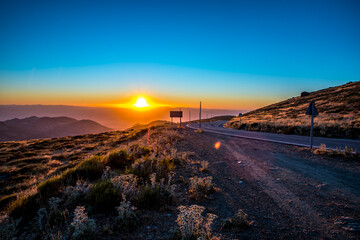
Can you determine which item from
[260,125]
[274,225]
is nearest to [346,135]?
[260,125]

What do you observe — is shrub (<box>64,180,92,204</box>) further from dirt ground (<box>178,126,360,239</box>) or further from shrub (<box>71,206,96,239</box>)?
dirt ground (<box>178,126,360,239</box>)

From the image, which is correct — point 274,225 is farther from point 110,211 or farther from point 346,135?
point 346,135

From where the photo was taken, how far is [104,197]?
4.07 metres

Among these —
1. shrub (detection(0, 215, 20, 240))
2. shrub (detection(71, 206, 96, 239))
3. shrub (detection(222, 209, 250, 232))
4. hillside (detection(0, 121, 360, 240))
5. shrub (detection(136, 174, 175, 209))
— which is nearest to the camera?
shrub (detection(71, 206, 96, 239))

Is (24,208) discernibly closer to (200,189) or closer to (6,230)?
(6,230)

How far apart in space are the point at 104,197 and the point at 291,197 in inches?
200

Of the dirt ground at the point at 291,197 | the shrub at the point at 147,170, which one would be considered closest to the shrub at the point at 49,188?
the shrub at the point at 147,170

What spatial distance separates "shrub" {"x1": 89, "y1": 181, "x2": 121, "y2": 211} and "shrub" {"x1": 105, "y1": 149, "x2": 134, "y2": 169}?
3.48 metres

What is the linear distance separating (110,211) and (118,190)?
0.57 meters

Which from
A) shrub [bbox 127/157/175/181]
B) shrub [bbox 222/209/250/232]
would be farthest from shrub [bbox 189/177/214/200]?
shrub [bbox 127/157/175/181]

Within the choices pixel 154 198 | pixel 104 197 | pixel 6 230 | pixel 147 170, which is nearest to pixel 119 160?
pixel 147 170

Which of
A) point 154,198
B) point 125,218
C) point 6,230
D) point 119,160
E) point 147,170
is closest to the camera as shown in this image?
point 6,230

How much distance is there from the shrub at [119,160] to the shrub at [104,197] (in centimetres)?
348

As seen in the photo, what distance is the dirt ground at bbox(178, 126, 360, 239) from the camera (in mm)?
3459
